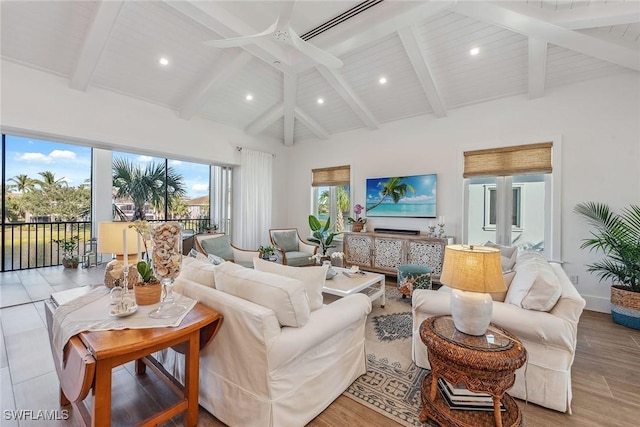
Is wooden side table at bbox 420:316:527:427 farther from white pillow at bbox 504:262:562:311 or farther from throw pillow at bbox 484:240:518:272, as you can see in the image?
throw pillow at bbox 484:240:518:272

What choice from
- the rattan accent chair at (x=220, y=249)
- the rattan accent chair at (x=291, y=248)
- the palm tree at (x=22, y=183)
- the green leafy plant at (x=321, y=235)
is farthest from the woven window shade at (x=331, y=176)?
the palm tree at (x=22, y=183)

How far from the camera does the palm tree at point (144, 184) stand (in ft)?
18.8

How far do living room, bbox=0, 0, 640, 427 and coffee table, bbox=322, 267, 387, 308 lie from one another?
191cm

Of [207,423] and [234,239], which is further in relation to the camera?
[234,239]

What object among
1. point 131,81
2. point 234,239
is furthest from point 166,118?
point 234,239

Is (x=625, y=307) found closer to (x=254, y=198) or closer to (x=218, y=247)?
(x=218, y=247)

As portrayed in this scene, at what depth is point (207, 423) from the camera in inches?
67.1

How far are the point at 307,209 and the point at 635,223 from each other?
5.38 m

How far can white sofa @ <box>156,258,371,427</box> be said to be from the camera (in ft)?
4.99

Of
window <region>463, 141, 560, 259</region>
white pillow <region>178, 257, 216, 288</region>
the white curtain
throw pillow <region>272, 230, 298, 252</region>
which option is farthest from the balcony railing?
window <region>463, 141, 560, 259</region>

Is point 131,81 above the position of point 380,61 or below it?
below

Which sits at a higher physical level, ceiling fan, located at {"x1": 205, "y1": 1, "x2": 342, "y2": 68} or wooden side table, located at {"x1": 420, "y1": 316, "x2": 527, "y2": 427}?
ceiling fan, located at {"x1": 205, "y1": 1, "x2": 342, "y2": 68}

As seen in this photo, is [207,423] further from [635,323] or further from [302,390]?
[635,323]

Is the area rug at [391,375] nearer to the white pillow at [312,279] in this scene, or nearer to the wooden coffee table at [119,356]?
the white pillow at [312,279]
